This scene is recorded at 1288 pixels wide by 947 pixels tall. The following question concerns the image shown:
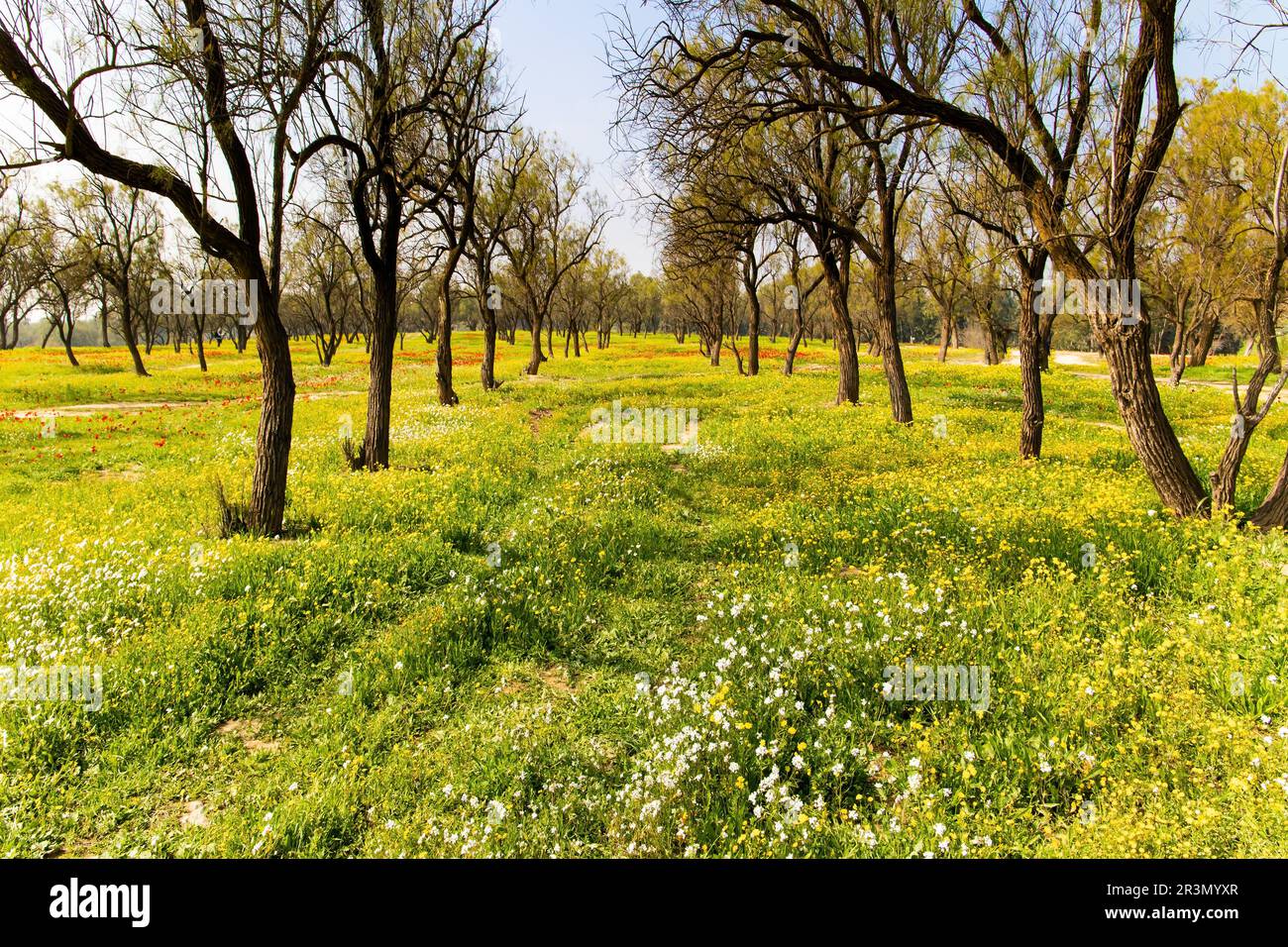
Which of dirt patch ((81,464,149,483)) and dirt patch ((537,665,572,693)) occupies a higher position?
dirt patch ((81,464,149,483))

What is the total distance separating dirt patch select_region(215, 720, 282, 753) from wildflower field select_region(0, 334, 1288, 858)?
28mm

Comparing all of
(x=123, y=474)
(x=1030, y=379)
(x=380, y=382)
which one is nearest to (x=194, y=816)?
(x=380, y=382)

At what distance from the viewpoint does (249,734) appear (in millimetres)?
4910

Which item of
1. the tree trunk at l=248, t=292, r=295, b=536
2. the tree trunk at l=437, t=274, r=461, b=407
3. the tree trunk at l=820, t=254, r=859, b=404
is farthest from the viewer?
the tree trunk at l=437, t=274, r=461, b=407

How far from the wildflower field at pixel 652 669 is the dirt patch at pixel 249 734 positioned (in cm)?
3

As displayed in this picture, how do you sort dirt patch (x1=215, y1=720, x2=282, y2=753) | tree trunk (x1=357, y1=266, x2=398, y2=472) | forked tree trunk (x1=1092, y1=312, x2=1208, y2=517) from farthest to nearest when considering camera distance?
tree trunk (x1=357, y1=266, x2=398, y2=472) → forked tree trunk (x1=1092, y1=312, x2=1208, y2=517) → dirt patch (x1=215, y1=720, x2=282, y2=753)

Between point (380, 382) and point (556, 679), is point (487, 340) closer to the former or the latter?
point (380, 382)

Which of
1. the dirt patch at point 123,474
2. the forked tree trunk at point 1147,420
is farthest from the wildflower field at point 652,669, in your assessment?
the dirt patch at point 123,474

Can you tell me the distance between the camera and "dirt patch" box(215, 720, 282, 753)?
15.6 feet

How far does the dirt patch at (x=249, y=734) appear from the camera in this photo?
475cm

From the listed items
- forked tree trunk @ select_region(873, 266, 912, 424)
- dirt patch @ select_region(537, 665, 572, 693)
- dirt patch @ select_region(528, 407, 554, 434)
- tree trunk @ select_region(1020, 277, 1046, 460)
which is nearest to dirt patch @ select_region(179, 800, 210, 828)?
dirt patch @ select_region(537, 665, 572, 693)

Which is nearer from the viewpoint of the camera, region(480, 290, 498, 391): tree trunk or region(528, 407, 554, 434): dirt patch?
region(528, 407, 554, 434): dirt patch

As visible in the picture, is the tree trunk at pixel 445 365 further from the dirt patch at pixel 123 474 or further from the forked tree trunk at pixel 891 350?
the forked tree trunk at pixel 891 350

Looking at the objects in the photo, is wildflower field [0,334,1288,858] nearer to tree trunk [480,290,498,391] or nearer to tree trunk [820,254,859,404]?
tree trunk [820,254,859,404]
